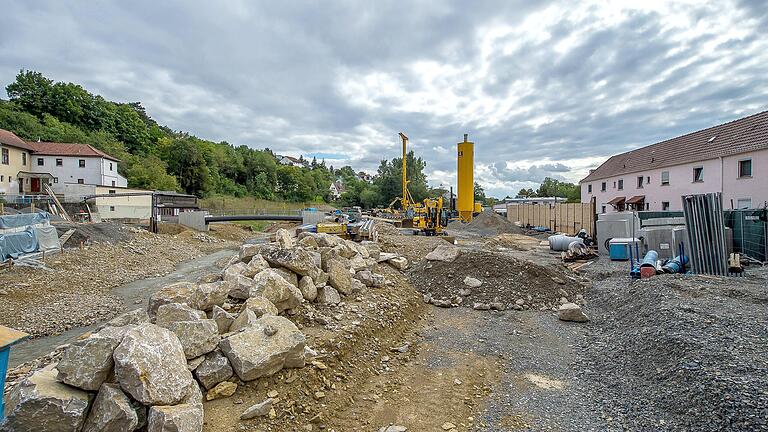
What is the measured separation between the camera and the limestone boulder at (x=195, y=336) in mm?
3848

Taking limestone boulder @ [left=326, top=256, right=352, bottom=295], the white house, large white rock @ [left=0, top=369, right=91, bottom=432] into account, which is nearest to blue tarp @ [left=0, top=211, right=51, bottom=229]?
limestone boulder @ [left=326, top=256, right=352, bottom=295]

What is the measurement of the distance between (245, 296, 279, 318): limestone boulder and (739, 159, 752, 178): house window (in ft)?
76.3

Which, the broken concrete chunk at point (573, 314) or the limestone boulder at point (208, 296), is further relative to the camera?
the broken concrete chunk at point (573, 314)

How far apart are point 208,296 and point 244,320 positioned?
1.02 m

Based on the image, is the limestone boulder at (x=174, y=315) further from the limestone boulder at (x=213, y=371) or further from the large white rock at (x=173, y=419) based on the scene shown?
the large white rock at (x=173, y=419)

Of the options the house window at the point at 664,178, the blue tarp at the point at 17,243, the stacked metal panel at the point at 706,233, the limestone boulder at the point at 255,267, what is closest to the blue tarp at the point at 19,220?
the blue tarp at the point at 17,243

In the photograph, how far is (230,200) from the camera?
48438 mm

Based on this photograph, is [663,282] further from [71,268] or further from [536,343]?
[71,268]

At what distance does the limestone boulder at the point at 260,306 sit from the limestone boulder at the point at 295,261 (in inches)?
45.5

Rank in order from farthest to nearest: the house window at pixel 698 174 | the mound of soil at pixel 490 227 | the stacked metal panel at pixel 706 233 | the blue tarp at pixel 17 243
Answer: the mound of soil at pixel 490 227 < the house window at pixel 698 174 < the blue tarp at pixel 17 243 < the stacked metal panel at pixel 706 233

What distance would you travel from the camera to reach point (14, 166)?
109 feet

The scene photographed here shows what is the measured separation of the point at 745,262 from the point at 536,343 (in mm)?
9266

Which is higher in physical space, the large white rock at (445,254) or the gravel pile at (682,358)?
the large white rock at (445,254)

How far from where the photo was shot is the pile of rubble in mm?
3014
